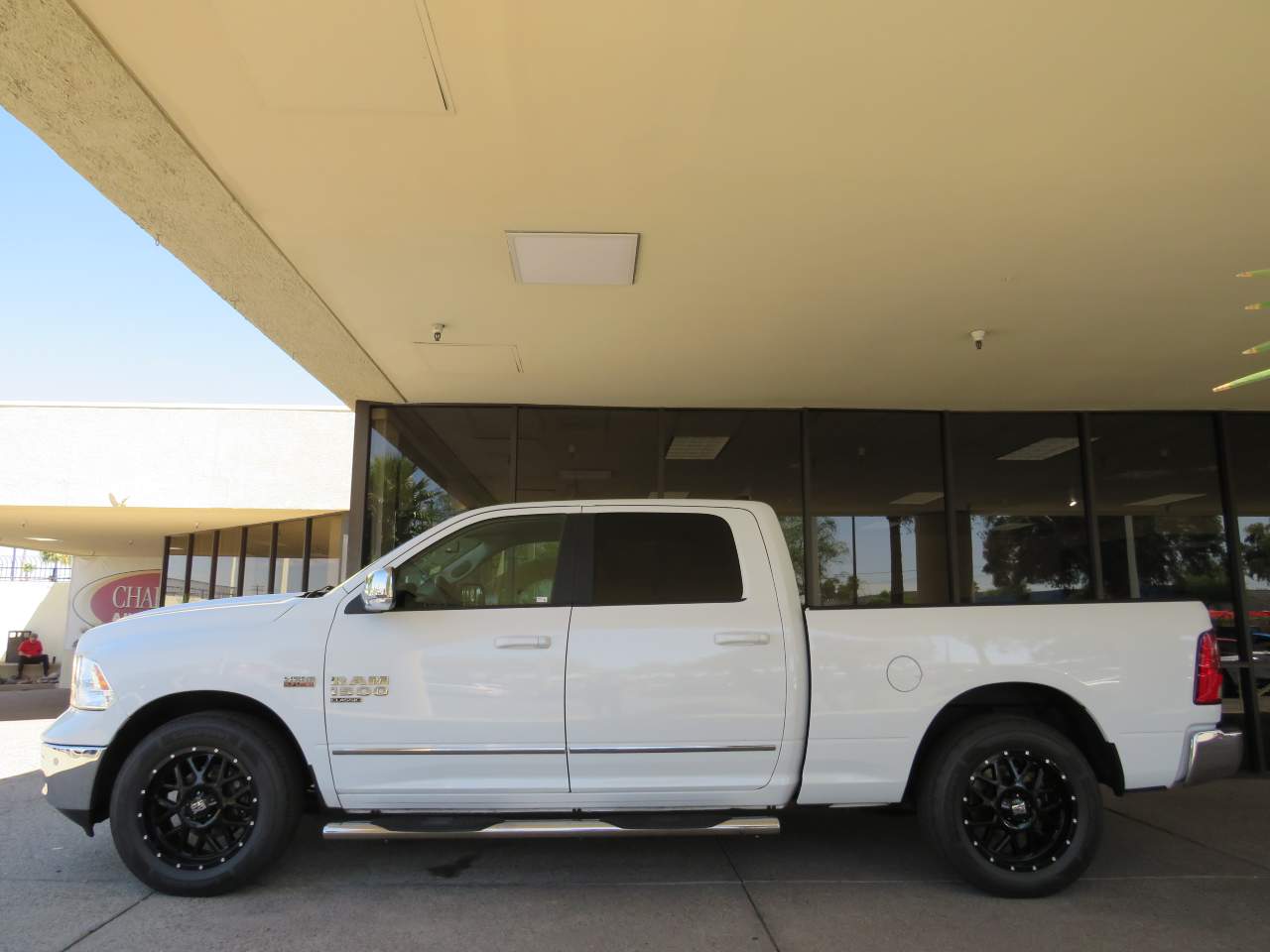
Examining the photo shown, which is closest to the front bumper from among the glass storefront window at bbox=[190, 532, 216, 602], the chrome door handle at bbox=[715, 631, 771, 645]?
the chrome door handle at bbox=[715, 631, 771, 645]

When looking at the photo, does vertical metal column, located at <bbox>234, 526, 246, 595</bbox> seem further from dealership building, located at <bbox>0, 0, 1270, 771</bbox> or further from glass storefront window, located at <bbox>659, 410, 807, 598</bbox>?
glass storefront window, located at <bbox>659, 410, 807, 598</bbox>

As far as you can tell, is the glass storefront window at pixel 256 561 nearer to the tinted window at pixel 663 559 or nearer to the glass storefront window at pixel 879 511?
the glass storefront window at pixel 879 511

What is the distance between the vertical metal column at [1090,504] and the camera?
9.09m

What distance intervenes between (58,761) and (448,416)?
532 centimetres

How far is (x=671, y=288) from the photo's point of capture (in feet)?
19.1

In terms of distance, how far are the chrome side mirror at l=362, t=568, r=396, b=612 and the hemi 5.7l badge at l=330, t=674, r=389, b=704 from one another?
35cm

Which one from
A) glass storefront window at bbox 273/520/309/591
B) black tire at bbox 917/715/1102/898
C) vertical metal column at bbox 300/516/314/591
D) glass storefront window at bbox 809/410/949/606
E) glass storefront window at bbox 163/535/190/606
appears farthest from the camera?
glass storefront window at bbox 163/535/190/606

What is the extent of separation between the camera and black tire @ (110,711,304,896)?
4.17m

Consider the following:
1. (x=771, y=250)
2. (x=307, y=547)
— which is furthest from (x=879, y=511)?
(x=307, y=547)

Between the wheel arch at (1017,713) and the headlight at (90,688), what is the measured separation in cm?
404

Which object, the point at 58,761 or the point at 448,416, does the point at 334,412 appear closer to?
the point at 448,416

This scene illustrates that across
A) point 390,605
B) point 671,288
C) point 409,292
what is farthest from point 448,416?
point 390,605

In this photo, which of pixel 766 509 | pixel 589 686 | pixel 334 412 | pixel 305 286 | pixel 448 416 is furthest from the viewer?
pixel 334 412

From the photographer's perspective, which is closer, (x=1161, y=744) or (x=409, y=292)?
(x=1161, y=744)
